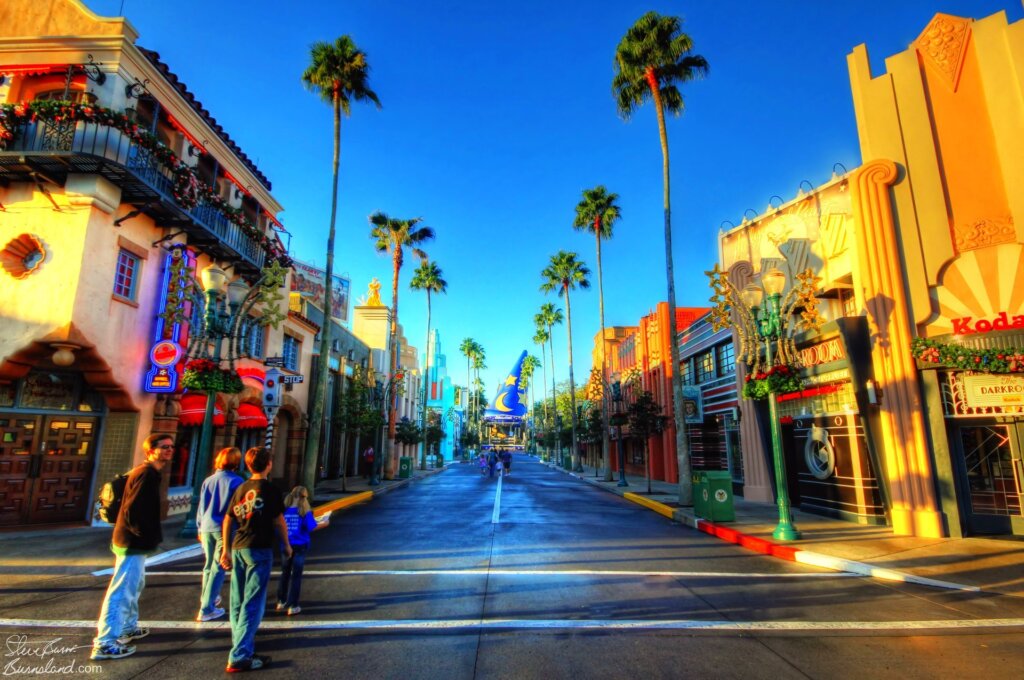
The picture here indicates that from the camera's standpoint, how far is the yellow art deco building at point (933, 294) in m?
11.5

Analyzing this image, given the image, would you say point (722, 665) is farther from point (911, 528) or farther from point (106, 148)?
point (106, 148)

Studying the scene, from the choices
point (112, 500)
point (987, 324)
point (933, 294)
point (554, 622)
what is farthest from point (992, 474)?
point (112, 500)

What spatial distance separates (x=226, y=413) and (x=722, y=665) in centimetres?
1617

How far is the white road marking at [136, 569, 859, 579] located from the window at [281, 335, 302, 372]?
15173 mm

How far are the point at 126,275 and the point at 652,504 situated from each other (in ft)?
57.8

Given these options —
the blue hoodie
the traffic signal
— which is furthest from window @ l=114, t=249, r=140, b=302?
the blue hoodie

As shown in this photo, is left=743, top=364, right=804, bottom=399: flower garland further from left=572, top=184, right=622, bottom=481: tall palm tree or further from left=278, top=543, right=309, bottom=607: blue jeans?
left=572, top=184, right=622, bottom=481: tall palm tree

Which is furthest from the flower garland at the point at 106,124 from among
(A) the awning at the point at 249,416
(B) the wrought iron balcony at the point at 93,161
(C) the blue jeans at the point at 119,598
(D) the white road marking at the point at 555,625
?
(C) the blue jeans at the point at 119,598

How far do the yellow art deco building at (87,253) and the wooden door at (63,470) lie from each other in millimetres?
26

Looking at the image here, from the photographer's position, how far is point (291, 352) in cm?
2314

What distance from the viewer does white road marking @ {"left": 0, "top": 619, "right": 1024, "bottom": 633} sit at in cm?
566

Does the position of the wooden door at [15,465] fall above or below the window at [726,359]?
below

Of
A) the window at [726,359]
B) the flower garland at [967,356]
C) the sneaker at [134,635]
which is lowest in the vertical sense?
the sneaker at [134,635]

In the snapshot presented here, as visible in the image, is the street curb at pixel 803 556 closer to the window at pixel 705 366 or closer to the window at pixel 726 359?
the window at pixel 726 359
